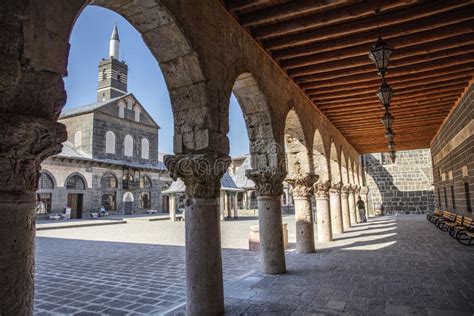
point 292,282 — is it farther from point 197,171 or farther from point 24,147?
point 24,147

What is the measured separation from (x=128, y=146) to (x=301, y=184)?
22473 mm

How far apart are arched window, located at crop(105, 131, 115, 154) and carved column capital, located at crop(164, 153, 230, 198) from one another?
23.4 m

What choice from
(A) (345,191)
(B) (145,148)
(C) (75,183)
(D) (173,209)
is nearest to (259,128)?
(A) (345,191)

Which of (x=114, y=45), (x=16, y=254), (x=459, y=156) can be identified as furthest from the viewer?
(x=114, y=45)

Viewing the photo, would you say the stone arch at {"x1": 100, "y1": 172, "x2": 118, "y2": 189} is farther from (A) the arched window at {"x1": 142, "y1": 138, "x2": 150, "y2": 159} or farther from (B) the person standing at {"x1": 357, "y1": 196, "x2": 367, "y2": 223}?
(B) the person standing at {"x1": 357, "y1": 196, "x2": 367, "y2": 223}

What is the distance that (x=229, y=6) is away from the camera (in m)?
4.25

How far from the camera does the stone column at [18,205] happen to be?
1.64 metres

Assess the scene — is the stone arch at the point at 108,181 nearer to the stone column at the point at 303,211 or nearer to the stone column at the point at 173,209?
the stone column at the point at 173,209

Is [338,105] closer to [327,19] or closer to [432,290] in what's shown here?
[327,19]

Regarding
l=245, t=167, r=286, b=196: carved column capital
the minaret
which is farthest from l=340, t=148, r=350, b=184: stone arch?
the minaret

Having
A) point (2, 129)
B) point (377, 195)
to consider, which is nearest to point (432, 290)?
point (2, 129)

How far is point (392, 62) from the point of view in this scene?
6223mm

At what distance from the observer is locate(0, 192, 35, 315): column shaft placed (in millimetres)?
1623

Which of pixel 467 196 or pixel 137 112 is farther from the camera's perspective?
pixel 137 112
